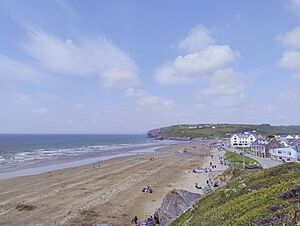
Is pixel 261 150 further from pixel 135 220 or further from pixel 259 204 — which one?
pixel 259 204

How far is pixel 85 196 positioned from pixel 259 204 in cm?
2615

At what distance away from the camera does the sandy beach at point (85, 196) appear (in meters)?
24.4

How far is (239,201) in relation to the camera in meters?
9.70

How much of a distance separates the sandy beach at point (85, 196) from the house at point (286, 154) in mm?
20236

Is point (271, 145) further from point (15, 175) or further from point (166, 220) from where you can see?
point (166, 220)

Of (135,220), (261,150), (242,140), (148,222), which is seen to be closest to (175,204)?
(148,222)

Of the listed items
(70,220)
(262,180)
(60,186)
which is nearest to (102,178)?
(60,186)

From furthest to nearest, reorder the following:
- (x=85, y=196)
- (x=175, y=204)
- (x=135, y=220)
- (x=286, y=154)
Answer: (x=286, y=154) < (x=85, y=196) < (x=135, y=220) < (x=175, y=204)

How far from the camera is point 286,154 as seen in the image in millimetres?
62000

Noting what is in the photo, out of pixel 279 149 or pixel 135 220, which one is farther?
pixel 279 149

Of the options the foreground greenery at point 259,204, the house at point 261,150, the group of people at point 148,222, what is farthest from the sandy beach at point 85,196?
the house at point 261,150

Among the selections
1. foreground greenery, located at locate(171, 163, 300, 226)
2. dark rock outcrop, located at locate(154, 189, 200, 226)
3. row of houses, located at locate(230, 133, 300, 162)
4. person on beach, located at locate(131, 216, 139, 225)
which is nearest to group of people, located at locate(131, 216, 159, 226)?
person on beach, located at locate(131, 216, 139, 225)

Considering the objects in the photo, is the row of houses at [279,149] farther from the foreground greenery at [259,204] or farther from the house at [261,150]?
the foreground greenery at [259,204]

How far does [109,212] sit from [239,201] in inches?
697
